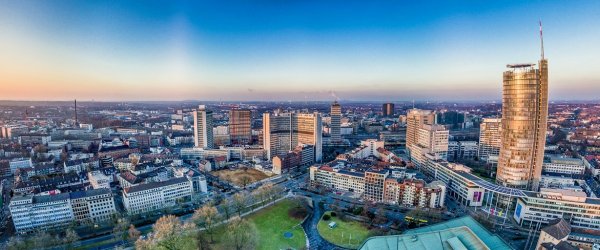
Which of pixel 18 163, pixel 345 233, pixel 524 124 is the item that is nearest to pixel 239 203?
pixel 345 233

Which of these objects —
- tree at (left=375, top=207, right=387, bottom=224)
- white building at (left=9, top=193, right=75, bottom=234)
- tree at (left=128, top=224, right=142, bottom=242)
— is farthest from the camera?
tree at (left=375, top=207, right=387, bottom=224)

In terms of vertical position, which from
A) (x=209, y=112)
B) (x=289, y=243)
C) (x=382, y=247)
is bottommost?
(x=289, y=243)

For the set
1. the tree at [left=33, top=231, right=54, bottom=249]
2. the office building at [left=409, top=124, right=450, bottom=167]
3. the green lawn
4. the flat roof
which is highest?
the office building at [left=409, top=124, right=450, bottom=167]

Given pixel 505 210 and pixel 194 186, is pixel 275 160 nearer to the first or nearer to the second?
pixel 194 186

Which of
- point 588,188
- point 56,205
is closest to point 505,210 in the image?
point 588,188

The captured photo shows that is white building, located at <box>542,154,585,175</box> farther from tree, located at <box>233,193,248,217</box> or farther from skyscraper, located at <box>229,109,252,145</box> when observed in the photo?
skyscraper, located at <box>229,109,252,145</box>

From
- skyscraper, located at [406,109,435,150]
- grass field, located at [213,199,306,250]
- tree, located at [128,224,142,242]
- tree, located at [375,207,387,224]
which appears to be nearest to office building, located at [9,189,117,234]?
tree, located at [128,224,142,242]

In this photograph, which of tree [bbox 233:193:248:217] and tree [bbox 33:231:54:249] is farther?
tree [bbox 233:193:248:217]
